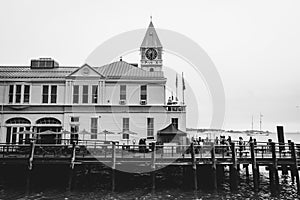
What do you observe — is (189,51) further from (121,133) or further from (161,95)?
(121,133)

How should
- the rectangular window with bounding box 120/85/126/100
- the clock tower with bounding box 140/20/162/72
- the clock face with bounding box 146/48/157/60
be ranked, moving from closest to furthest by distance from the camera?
the rectangular window with bounding box 120/85/126/100 < the clock tower with bounding box 140/20/162/72 < the clock face with bounding box 146/48/157/60

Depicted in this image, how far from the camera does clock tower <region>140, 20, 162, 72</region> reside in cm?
7238

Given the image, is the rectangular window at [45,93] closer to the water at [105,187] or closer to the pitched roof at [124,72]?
the pitched roof at [124,72]

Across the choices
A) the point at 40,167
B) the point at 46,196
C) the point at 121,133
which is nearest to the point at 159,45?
the point at 121,133

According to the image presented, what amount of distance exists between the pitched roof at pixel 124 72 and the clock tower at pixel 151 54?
35519 millimetres

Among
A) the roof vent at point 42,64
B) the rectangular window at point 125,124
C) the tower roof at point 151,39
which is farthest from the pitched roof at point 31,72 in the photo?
the tower roof at point 151,39

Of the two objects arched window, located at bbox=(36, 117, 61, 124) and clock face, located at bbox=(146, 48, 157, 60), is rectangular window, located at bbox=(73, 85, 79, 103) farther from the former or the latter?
clock face, located at bbox=(146, 48, 157, 60)

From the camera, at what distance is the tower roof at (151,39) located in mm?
74581

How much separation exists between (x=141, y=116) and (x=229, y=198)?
14236 millimetres

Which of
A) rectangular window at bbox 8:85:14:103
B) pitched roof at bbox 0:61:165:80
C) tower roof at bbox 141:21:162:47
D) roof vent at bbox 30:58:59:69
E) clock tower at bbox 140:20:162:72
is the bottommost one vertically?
rectangular window at bbox 8:85:14:103

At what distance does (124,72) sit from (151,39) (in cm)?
4212

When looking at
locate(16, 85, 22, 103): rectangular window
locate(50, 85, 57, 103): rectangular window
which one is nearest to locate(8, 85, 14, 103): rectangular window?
locate(16, 85, 22, 103): rectangular window

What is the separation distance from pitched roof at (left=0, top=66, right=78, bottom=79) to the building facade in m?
0.10

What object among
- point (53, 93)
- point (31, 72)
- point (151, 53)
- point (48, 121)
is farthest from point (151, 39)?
point (48, 121)
